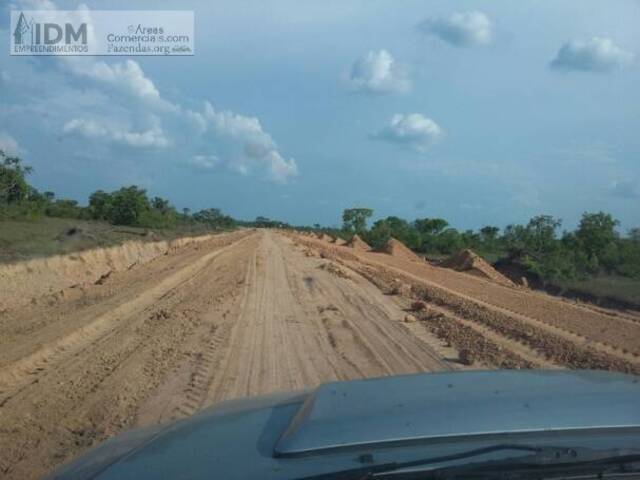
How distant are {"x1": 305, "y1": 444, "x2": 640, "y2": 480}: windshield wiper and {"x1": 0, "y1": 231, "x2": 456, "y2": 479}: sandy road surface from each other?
4638mm

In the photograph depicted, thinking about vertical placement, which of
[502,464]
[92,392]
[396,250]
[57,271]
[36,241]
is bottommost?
[92,392]

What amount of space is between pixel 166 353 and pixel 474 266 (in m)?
30.3

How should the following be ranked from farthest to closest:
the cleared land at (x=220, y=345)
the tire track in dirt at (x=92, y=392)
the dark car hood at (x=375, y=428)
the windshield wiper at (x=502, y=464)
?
the cleared land at (x=220, y=345) → the tire track in dirt at (x=92, y=392) → the dark car hood at (x=375, y=428) → the windshield wiper at (x=502, y=464)

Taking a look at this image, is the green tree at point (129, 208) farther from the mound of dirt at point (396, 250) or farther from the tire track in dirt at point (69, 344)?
the tire track in dirt at point (69, 344)

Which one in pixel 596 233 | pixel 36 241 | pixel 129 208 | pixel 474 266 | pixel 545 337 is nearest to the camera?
pixel 545 337

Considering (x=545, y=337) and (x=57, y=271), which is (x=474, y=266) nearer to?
(x=57, y=271)

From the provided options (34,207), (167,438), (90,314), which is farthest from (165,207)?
(167,438)

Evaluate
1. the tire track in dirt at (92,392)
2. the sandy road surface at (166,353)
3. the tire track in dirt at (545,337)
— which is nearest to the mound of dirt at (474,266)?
the tire track in dirt at (545,337)

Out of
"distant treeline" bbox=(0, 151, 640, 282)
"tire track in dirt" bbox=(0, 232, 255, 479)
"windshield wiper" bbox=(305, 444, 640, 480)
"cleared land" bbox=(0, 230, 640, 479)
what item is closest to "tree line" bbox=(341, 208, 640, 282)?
"distant treeline" bbox=(0, 151, 640, 282)

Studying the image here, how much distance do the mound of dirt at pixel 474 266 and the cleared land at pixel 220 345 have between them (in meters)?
16.2

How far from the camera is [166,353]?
435 inches

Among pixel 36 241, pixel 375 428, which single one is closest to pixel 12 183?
pixel 36 241

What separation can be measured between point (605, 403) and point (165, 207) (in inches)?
3785

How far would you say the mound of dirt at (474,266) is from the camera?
37594mm
